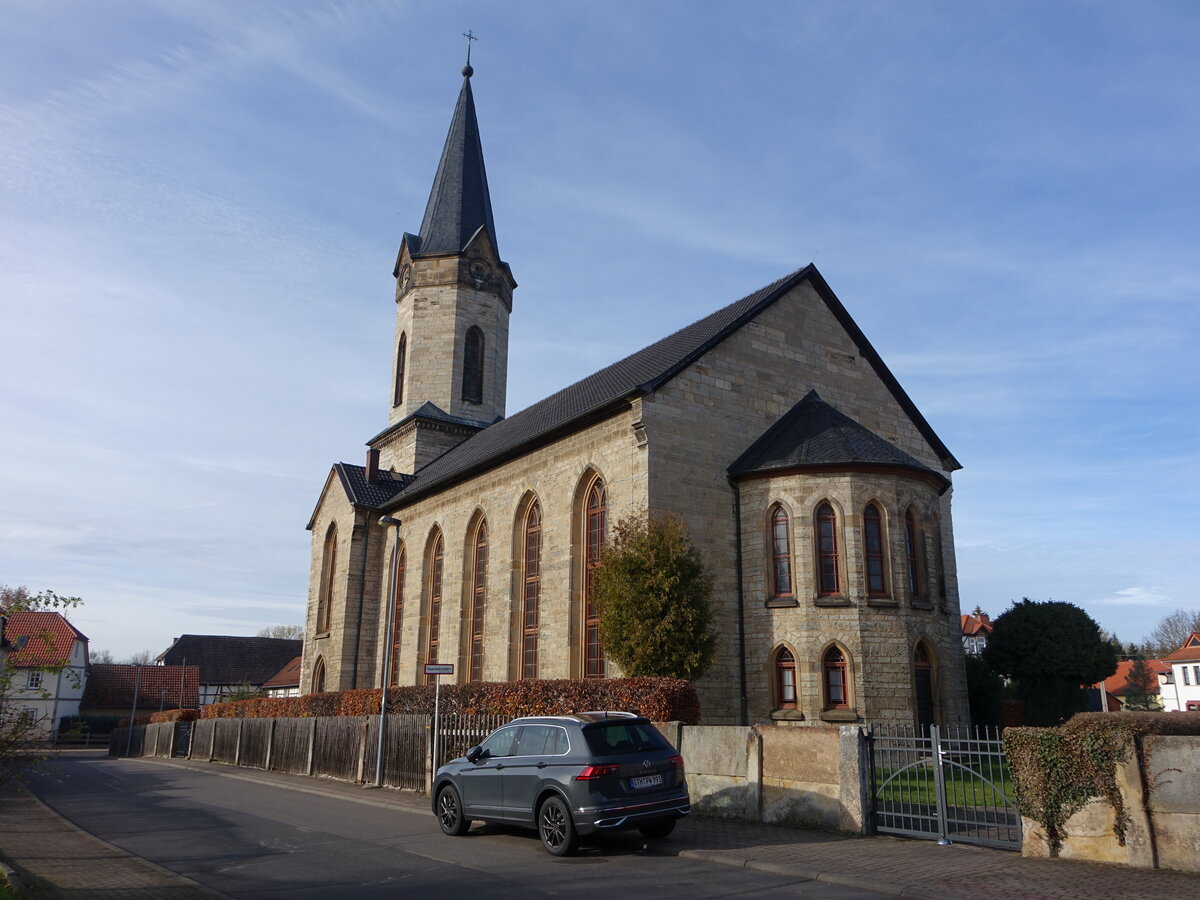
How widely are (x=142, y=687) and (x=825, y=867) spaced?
218 ft

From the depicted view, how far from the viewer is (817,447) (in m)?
20.5

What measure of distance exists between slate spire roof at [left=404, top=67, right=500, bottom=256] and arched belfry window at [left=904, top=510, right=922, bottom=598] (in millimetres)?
26868

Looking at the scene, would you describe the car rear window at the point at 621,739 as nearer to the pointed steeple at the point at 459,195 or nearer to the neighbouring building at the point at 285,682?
the pointed steeple at the point at 459,195

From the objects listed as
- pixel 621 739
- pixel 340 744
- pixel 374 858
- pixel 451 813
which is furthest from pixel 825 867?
pixel 340 744

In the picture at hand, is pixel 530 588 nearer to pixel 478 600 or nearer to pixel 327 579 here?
pixel 478 600

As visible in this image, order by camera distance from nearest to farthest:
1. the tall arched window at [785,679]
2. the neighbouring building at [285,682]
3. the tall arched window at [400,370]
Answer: the tall arched window at [785,679] → the tall arched window at [400,370] → the neighbouring building at [285,682]

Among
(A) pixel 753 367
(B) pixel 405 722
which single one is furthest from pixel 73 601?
(A) pixel 753 367

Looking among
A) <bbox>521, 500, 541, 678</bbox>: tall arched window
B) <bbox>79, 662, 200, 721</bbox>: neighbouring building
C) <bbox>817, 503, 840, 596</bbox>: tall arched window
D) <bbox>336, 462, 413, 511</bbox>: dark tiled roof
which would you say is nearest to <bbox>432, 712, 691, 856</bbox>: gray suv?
<bbox>817, 503, 840, 596</bbox>: tall arched window

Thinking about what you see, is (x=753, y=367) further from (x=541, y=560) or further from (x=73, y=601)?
(x=73, y=601)

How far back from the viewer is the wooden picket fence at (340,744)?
17.9m

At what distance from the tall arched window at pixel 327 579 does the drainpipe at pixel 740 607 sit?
2084 cm

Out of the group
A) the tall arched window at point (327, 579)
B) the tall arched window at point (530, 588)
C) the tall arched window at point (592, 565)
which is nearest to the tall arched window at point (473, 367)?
the tall arched window at point (327, 579)

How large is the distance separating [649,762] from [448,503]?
20235 mm

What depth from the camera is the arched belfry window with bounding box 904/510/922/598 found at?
65.9 feet
